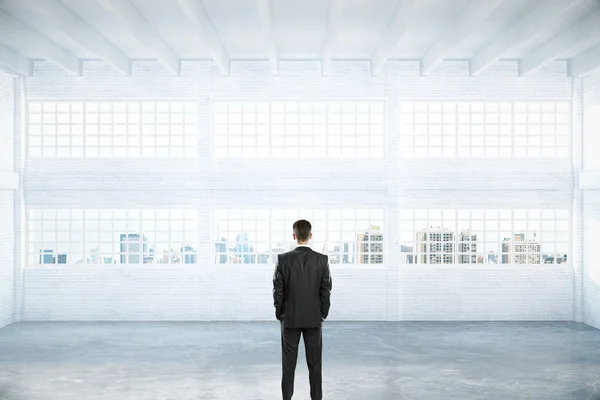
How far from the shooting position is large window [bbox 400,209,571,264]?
1502 cm

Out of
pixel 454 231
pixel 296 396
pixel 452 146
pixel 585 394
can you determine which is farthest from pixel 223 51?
pixel 585 394

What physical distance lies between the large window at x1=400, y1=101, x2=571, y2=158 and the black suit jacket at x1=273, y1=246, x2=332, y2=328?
9016 mm

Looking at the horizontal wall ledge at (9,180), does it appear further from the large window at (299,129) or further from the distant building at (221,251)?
the distant building at (221,251)

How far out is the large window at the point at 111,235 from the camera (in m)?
15.0

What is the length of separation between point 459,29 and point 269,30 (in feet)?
10.9

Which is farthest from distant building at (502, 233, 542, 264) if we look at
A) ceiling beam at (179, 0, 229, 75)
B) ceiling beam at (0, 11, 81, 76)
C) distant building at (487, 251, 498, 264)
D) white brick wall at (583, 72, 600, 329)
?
ceiling beam at (0, 11, 81, 76)

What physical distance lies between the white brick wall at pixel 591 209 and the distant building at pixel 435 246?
295 cm

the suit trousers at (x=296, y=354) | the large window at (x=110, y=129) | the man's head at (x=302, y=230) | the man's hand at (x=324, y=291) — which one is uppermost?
the large window at (x=110, y=129)

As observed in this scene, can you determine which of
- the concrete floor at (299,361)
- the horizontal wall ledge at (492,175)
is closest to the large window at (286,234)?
the horizontal wall ledge at (492,175)

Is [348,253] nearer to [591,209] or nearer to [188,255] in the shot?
[188,255]

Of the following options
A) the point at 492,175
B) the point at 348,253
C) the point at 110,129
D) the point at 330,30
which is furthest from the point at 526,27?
the point at 110,129

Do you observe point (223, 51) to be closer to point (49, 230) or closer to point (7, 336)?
point (49, 230)

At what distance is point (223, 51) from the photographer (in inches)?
543

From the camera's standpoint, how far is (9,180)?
14289mm
